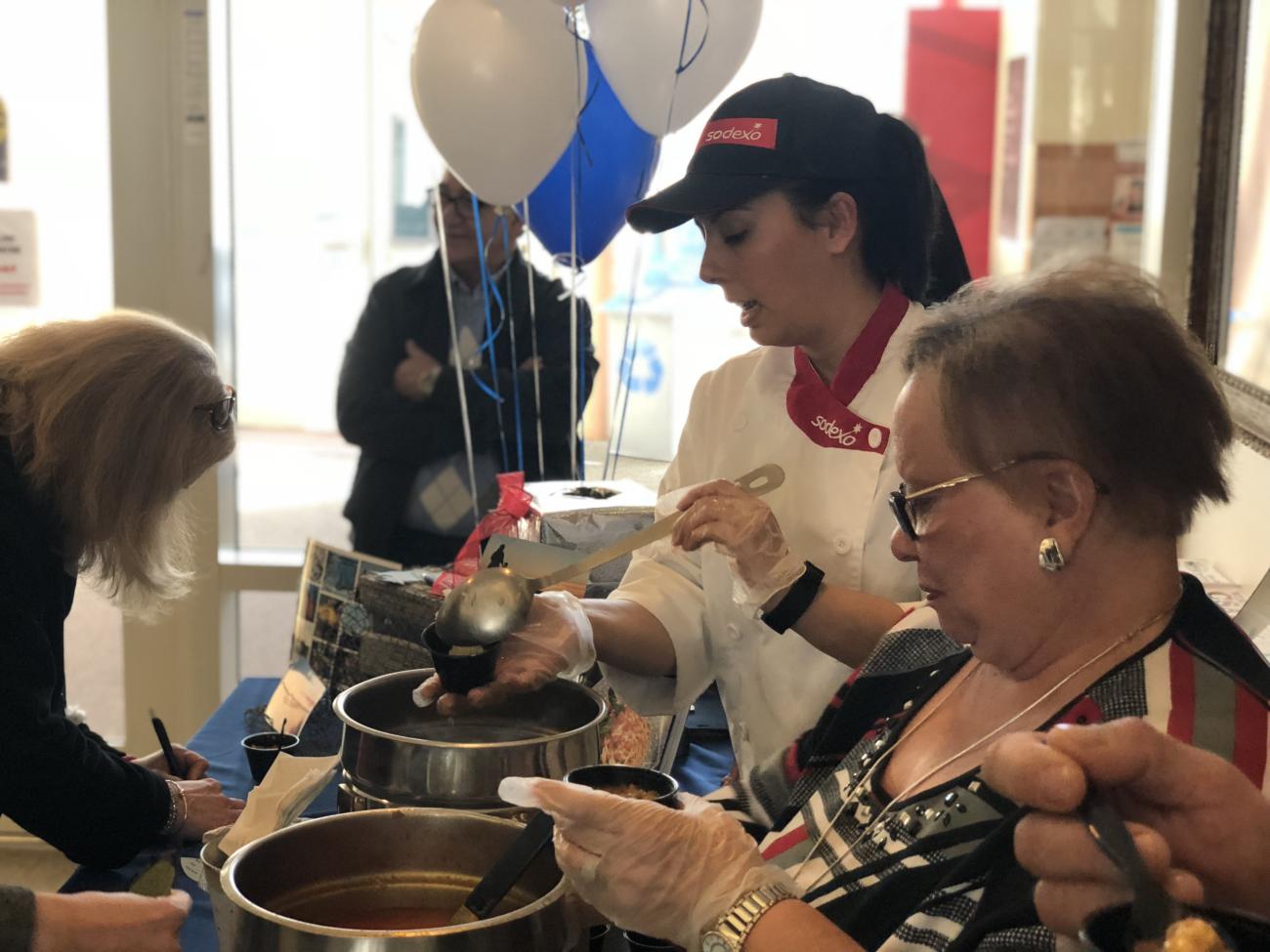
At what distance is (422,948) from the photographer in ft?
2.86

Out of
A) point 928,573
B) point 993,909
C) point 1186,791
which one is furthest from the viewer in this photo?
point 928,573

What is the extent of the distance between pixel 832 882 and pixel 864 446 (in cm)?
73

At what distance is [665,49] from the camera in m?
2.35

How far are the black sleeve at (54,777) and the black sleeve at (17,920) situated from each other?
0.37m

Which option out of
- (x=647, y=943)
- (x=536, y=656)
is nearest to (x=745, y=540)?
(x=536, y=656)

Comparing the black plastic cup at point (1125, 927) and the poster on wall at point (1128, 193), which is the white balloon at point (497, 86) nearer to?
the black plastic cup at point (1125, 927)

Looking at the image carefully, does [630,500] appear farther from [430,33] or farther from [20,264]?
[20,264]

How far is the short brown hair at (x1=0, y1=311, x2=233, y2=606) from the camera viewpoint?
1.91 meters

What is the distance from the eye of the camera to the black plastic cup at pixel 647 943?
116cm

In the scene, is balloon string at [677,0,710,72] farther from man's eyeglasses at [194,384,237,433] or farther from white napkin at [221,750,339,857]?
white napkin at [221,750,339,857]

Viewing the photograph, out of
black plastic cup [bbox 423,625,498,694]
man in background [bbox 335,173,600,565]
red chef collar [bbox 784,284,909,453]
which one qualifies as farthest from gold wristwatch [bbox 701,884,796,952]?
man in background [bbox 335,173,600,565]

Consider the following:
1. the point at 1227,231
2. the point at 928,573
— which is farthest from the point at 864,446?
the point at 1227,231

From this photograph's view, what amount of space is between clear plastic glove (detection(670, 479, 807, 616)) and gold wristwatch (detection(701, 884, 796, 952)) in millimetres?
582

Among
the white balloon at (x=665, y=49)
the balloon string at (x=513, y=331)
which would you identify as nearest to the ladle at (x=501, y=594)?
the white balloon at (x=665, y=49)
